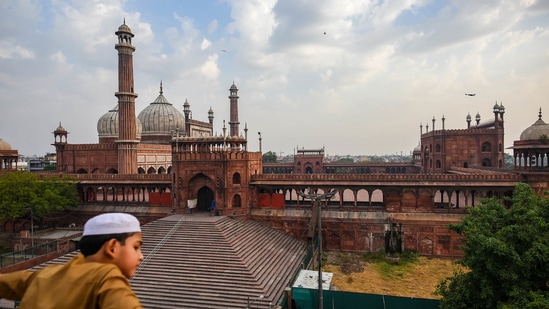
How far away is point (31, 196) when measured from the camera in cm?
2709

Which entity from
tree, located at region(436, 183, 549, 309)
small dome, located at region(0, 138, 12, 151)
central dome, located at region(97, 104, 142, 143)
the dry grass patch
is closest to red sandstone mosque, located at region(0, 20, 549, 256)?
the dry grass patch

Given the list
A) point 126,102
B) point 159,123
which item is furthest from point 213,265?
point 159,123

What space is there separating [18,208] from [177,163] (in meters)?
12.3

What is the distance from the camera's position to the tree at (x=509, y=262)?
1044 centimetres

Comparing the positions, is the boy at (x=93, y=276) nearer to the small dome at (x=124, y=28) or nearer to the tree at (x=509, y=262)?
the tree at (x=509, y=262)

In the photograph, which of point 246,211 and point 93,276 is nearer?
point 93,276

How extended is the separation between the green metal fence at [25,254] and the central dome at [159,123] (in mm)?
23113

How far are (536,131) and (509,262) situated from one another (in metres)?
21.7

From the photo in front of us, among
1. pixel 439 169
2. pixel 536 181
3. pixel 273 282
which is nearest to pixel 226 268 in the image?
pixel 273 282

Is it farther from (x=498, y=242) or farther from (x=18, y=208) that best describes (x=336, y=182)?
(x=18, y=208)

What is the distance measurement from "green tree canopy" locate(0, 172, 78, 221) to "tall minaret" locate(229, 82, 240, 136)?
66.1 ft

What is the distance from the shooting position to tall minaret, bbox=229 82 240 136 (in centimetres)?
4475

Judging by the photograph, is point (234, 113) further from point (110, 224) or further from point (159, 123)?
point (110, 224)

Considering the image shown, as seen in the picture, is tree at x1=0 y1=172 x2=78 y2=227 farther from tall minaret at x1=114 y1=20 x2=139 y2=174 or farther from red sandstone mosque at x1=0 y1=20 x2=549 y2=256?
tall minaret at x1=114 y1=20 x2=139 y2=174
